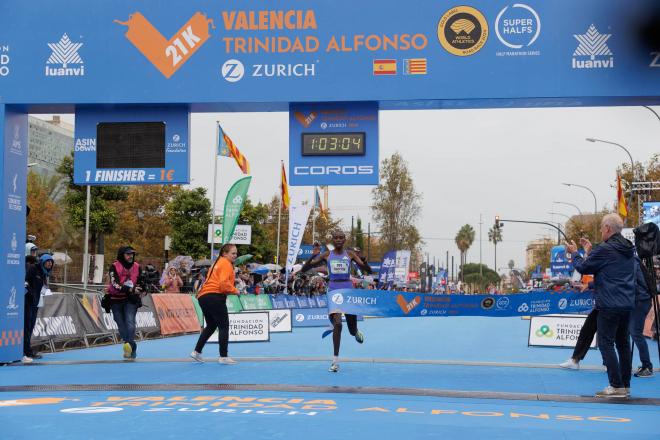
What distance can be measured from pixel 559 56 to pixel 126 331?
858 centimetres

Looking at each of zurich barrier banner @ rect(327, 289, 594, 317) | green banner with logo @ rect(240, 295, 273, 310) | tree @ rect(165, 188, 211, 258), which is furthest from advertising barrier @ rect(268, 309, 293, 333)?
tree @ rect(165, 188, 211, 258)

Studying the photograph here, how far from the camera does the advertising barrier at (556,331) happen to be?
1631cm

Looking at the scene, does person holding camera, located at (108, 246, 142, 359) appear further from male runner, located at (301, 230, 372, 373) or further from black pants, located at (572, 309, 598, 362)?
black pants, located at (572, 309, 598, 362)

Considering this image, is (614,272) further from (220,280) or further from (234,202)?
(234,202)

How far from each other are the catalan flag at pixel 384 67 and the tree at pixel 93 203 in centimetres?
3285

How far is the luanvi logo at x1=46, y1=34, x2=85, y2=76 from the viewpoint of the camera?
528 inches

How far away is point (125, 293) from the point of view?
13.9m

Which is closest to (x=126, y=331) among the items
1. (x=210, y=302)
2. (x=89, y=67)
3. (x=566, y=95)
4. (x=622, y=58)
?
(x=210, y=302)

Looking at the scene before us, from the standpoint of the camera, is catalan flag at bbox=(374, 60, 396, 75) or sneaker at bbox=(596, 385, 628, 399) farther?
catalan flag at bbox=(374, 60, 396, 75)

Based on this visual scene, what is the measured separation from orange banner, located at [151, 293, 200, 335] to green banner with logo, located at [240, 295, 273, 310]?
2476mm

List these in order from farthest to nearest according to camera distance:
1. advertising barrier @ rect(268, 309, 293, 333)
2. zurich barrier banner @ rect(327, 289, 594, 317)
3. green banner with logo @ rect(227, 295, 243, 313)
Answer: green banner with logo @ rect(227, 295, 243, 313)
advertising barrier @ rect(268, 309, 293, 333)
zurich barrier banner @ rect(327, 289, 594, 317)

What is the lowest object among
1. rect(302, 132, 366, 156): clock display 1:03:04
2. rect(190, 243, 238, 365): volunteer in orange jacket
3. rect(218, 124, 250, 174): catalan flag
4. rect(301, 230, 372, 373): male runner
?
rect(190, 243, 238, 365): volunteer in orange jacket

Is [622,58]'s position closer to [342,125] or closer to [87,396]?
[342,125]

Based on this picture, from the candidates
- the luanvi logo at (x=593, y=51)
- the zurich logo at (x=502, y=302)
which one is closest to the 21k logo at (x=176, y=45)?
the luanvi logo at (x=593, y=51)
